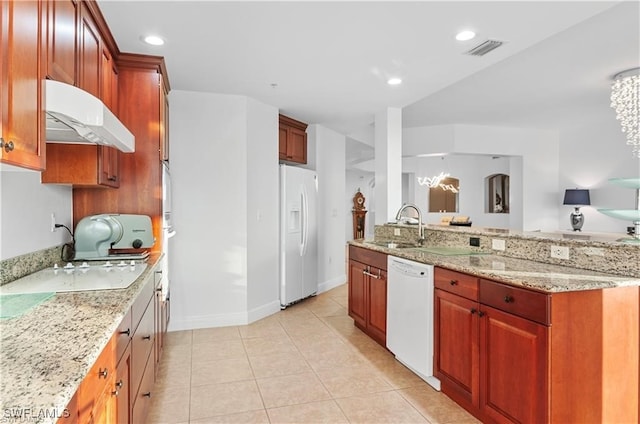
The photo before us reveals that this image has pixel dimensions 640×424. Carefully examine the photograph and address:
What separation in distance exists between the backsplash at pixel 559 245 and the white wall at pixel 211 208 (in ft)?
6.50

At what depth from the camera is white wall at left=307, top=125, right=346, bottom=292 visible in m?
5.58

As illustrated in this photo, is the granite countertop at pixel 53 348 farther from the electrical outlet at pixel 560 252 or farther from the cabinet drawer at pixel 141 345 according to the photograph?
the electrical outlet at pixel 560 252

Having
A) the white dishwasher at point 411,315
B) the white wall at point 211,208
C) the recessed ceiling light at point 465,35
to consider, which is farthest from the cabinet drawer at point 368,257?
the recessed ceiling light at point 465,35

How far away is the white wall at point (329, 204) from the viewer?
5582mm

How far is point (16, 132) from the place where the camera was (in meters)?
1.24

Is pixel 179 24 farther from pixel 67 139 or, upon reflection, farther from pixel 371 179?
pixel 371 179

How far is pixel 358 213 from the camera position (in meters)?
11.4

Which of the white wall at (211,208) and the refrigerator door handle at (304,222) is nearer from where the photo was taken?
the white wall at (211,208)

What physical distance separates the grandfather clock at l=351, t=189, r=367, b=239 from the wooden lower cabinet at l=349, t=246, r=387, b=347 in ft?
24.3


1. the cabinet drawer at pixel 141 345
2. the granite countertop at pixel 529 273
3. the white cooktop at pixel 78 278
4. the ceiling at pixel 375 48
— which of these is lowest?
the cabinet drawer at pixel 141 345

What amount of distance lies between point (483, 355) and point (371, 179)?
1004cm

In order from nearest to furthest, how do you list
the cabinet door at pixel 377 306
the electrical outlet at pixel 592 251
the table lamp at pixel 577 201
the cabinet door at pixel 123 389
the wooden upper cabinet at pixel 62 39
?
the cabinet door at pixel 123 389 → the wooden upper cabinet at pixel 62 39 → the electrical outlet at pixel 592 251 → the cabinet door at pixel 377 306 → the table lamp at pixel 577 201

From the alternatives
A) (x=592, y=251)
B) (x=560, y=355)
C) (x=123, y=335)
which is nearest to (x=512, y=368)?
(x=560, y=355)

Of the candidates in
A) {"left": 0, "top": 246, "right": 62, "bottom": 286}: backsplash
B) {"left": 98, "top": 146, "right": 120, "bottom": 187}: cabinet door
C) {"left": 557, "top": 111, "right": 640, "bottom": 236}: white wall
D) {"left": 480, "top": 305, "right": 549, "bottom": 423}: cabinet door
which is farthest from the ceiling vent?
{"left": 557, "top": 111, "right": 640, "bottom": 236}: white wall
